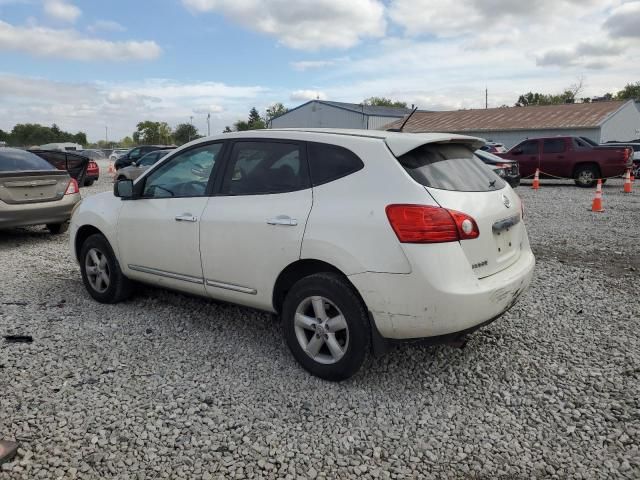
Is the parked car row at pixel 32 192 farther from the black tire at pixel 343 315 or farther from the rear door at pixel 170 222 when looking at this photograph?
the black tire at pixel 343 315

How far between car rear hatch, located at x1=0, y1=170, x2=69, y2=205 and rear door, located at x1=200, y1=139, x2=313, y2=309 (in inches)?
218

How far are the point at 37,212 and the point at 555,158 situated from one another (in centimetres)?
1636

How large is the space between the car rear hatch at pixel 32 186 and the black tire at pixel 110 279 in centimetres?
373

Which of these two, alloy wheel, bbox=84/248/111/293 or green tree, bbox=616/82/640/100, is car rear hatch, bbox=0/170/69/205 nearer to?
alloy wheel, bbox=84/248/111/293

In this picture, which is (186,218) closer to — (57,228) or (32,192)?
(32,192)

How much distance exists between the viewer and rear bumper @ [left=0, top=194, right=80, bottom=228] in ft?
26.2

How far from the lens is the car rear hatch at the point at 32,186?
8.04 metres

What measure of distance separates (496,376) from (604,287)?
9.35 ft

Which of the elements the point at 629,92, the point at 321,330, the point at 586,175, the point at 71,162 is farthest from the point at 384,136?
the point at 629,92

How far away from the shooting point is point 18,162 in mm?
8711

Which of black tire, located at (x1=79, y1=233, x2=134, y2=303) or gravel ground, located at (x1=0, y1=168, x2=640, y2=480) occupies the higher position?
black tire, located at (x1=79, y1=233, x2=134, y2=303)

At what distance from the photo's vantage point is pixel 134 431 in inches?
117

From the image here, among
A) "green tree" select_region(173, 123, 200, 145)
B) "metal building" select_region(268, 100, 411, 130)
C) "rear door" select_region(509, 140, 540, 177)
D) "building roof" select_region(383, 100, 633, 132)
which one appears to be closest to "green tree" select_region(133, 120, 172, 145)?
"green tree" select_region(173, 123, 200, 145)

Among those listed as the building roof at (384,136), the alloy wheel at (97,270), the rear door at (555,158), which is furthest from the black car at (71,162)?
the rear door at (555,158)
